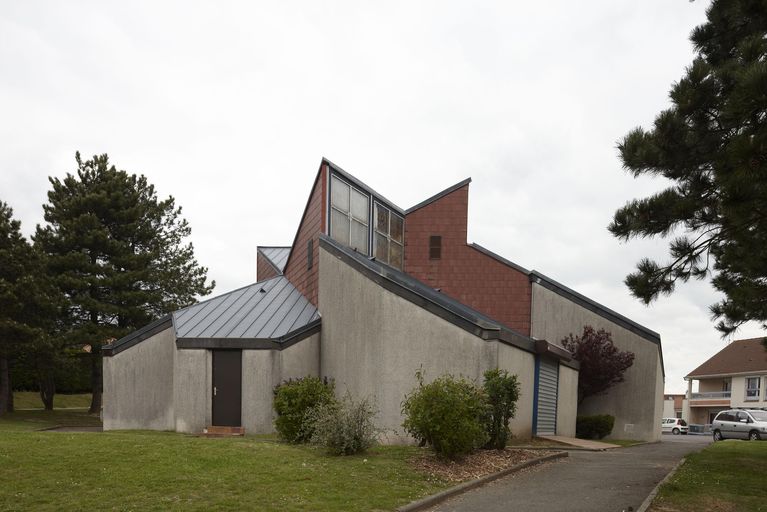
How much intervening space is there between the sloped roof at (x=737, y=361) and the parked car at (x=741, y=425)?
22125 mm

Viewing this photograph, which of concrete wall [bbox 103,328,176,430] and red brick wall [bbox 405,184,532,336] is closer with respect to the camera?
concrete wall [bbox 103,328,176,430]

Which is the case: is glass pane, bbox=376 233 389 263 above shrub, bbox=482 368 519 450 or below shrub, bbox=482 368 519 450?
above

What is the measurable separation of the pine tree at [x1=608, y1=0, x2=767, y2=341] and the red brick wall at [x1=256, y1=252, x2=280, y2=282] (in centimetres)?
2232

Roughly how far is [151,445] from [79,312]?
23.6m

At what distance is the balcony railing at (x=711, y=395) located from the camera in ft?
170

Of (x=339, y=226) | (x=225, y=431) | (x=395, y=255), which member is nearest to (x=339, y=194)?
(x=339, y=226)

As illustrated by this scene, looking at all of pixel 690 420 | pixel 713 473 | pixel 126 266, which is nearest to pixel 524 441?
pixel 713 473

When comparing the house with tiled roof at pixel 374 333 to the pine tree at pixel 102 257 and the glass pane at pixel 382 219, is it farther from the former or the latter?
the pine tree at pixel 102 257

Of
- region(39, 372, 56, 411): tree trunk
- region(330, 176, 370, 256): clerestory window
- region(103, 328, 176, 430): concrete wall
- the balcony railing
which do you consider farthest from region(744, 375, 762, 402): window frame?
region(39, 372, 56, 411): tree trunk

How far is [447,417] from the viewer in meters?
10.8

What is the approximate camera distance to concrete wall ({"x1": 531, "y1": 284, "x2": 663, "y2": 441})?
79.5 ft

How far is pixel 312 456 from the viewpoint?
36.3 ft

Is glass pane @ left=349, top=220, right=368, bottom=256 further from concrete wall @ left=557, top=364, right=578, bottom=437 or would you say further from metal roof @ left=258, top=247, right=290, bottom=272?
metal roof @ left=258, top=247, right=290, bottom=272

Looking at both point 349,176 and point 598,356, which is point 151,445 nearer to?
point 349,176
